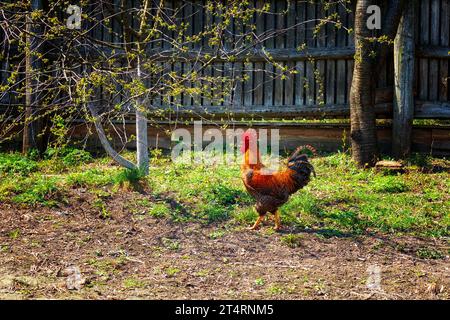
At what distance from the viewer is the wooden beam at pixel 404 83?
33.4 ft

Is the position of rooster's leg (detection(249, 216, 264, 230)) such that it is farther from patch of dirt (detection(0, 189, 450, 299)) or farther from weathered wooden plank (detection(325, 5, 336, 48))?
weathered wooden plank (detection(325, 5, 336, 48))

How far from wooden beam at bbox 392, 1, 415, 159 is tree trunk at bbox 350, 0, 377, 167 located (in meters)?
0.59

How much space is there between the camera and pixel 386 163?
375 inches

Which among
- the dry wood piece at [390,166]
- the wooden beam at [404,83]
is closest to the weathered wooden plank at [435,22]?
the wooden beam at [404,83]

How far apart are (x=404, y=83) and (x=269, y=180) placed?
12.7 feet

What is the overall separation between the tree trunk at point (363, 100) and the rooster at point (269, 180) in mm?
2558

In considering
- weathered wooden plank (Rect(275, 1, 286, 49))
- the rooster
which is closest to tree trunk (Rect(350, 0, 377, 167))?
weathered wooden plank (Rect(275, 1, 286, 49))

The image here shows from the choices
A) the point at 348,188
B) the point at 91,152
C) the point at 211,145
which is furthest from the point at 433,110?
the point at 91,152

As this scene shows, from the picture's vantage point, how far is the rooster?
285 inches

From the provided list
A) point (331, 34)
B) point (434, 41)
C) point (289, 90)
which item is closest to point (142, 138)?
point (289, 90)

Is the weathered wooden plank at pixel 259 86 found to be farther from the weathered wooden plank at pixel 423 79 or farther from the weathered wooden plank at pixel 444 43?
the weathered wooden plank at pixel 444 43

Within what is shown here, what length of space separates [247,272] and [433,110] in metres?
5.65

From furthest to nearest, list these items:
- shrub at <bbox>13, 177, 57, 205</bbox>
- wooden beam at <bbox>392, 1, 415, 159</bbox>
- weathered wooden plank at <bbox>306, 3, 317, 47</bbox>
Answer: weathered wooden plank at <bbox>306, 3, 317, 47</bbox> → wooden beam at <bbox>392, 1, 415, 159</bbox> → shrub at <bbox>13, 177, 57, 205</bbox>

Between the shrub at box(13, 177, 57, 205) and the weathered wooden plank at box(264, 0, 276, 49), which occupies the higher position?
the weathered wooden plank at box(264, 0, 276, 49)
